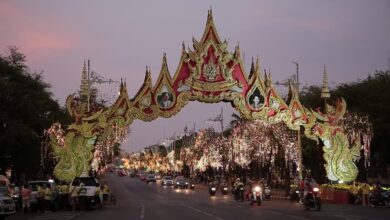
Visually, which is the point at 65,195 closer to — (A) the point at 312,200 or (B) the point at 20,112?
(B) the point at 20,112

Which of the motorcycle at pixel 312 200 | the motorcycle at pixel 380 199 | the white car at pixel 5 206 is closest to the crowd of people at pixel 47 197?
the white car at pixel 5 206

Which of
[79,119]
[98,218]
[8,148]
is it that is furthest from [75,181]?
[8,148]

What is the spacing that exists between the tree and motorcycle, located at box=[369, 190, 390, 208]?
2274cm

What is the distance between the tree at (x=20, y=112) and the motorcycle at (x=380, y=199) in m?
22.7

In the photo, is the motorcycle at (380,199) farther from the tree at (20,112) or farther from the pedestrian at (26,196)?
the tree at (20,112)

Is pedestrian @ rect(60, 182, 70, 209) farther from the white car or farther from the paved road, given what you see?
the white car

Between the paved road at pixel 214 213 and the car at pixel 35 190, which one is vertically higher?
the car at pixel 35 190

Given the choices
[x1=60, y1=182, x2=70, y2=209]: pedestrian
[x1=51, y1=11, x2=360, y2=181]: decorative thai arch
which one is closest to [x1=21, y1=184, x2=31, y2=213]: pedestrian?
[x1=60, y1=182, x2=70, y2=209]: pedestrian

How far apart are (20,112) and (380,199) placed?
25.1 metres

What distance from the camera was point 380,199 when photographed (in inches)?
1337

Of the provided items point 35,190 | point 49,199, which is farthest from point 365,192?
point 35,190

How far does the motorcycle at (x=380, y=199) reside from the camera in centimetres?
3375

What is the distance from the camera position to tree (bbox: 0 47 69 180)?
40.8m

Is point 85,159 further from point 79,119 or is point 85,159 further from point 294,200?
point 294,200
